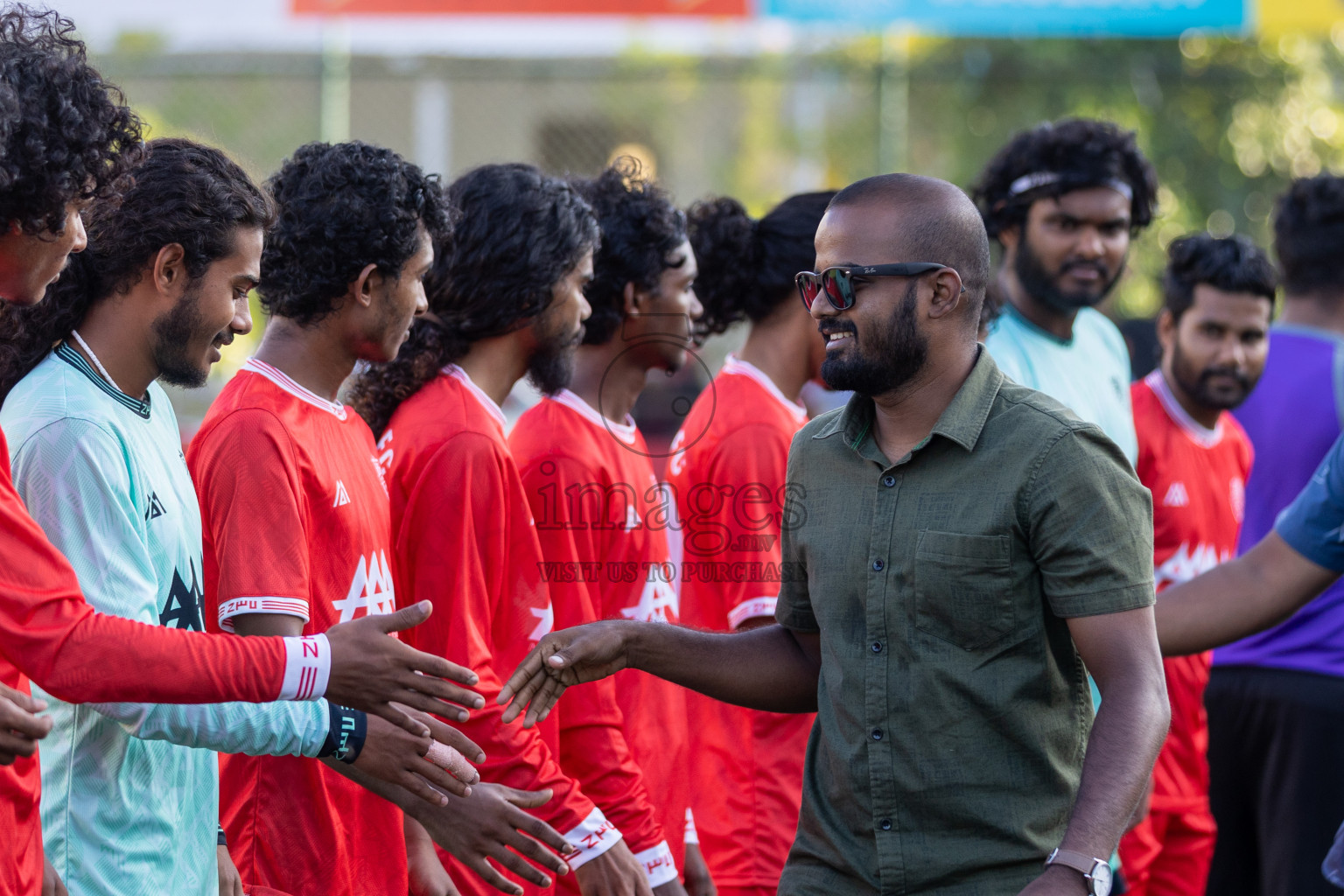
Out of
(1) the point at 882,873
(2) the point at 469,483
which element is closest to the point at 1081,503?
(1) the point at 882,873

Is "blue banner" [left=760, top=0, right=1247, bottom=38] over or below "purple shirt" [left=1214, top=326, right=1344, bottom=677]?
over

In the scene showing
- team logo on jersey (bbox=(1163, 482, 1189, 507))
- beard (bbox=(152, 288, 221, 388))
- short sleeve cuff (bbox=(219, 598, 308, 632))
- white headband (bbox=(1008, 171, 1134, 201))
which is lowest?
team logo on jersey (bbox=(1163, 482, 1189, 507))

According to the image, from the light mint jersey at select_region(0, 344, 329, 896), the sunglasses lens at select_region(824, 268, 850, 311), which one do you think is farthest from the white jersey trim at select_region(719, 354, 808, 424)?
the light mint jersey at select_region(0, 344, 329, 896)

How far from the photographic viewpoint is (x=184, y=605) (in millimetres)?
2660

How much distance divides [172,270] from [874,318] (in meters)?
→ 1.42

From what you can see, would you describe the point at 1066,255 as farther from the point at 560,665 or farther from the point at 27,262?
the point at 27,262

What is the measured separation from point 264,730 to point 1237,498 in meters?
4.09

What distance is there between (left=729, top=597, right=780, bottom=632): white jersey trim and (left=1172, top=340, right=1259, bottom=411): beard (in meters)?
2.30

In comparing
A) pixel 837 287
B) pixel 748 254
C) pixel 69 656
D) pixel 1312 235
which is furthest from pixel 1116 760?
pixel 1312 235

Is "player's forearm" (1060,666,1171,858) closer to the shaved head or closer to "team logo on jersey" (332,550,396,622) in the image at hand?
the shaved head

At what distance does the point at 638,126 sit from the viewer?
15.5 metres

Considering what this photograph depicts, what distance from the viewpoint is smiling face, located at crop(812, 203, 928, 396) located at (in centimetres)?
266

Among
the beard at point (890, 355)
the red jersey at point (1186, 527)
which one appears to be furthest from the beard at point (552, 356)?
the red jersey at point (1186, 527)

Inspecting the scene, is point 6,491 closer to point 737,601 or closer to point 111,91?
point 111,91
